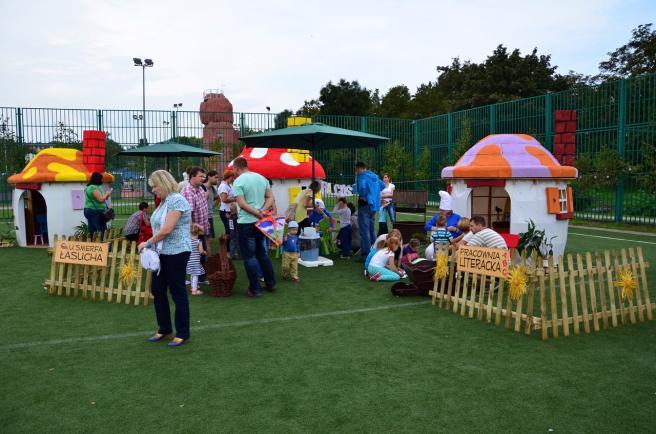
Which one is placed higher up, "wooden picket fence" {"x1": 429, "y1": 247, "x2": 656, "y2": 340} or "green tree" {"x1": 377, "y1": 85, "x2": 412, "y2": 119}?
"green tree" {"x1": 377, "y1": 85, "x2": 412, "y2": 119}

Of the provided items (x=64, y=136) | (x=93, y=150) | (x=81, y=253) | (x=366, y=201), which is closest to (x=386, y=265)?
(x=366, y=201)

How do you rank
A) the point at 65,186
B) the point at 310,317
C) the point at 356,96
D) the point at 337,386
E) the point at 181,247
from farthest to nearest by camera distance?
1. the point at 356,96
2. the point at 65,186
3. the point at 310,317
4. the point at 181,247
5. the point at 337,386

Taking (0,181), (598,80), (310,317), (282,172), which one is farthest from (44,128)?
(598,80)

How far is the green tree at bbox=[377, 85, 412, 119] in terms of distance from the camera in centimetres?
5612

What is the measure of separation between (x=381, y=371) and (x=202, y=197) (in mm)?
4181

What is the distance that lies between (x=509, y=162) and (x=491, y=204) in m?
4.06

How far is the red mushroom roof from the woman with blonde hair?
24.6ft

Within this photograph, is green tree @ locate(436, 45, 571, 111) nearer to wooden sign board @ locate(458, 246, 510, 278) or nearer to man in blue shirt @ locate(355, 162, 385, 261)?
man in blue shirt @ locate(355, 162, 385, 261)

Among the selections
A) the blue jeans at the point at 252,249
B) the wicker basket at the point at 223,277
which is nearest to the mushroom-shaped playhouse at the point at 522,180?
the blue jeans at the point at 252,249

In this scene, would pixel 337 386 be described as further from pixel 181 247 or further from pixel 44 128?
pixel 44 128

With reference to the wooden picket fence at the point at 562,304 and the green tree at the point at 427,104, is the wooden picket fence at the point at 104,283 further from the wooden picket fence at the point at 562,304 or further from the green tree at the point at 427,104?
the green tree at the point at 427,104

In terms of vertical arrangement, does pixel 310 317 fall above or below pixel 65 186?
below

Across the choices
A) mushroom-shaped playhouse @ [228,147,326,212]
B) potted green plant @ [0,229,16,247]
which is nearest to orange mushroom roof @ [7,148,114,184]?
potted green plant @ [0,229,16,247]

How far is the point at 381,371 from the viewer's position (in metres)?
4.89
